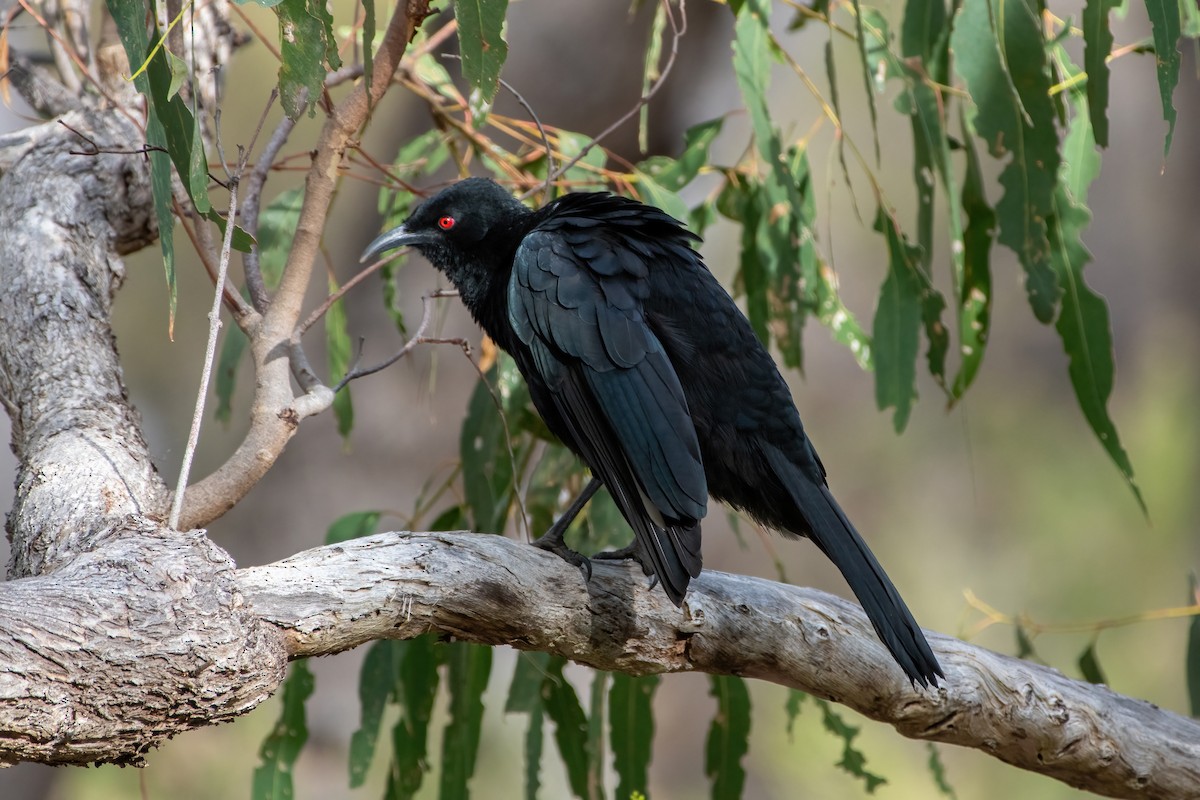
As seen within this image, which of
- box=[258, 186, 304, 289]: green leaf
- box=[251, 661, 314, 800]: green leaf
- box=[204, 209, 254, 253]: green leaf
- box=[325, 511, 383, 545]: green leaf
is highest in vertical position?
box=[258, 186, 304, 289]: green leaf

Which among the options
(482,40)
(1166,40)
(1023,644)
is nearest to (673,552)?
(482,40)

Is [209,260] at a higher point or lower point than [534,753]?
higher

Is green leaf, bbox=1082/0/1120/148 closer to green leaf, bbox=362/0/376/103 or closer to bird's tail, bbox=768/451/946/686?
bird's tail, bbox=768/451/946/686

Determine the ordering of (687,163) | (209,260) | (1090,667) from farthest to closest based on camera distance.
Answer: (687,163) < (1090,667) < (209,260)

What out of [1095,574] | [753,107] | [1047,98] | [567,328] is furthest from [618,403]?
[1095,574]

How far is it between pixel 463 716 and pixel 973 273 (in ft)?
5.73

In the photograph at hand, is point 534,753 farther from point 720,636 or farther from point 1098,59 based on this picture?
point 1098,59

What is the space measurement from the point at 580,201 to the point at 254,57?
8540mm

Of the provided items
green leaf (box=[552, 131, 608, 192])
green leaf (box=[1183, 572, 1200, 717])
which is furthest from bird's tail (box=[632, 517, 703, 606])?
green leaf (box=[1183, 572, 1200, 717])

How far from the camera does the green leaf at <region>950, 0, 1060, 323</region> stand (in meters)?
2.51

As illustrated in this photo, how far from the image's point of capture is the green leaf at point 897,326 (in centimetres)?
280

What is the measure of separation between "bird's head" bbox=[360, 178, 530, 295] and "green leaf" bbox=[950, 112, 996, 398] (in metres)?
1.15

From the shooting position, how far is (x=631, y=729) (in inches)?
113

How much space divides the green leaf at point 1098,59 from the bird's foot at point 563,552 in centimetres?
135
